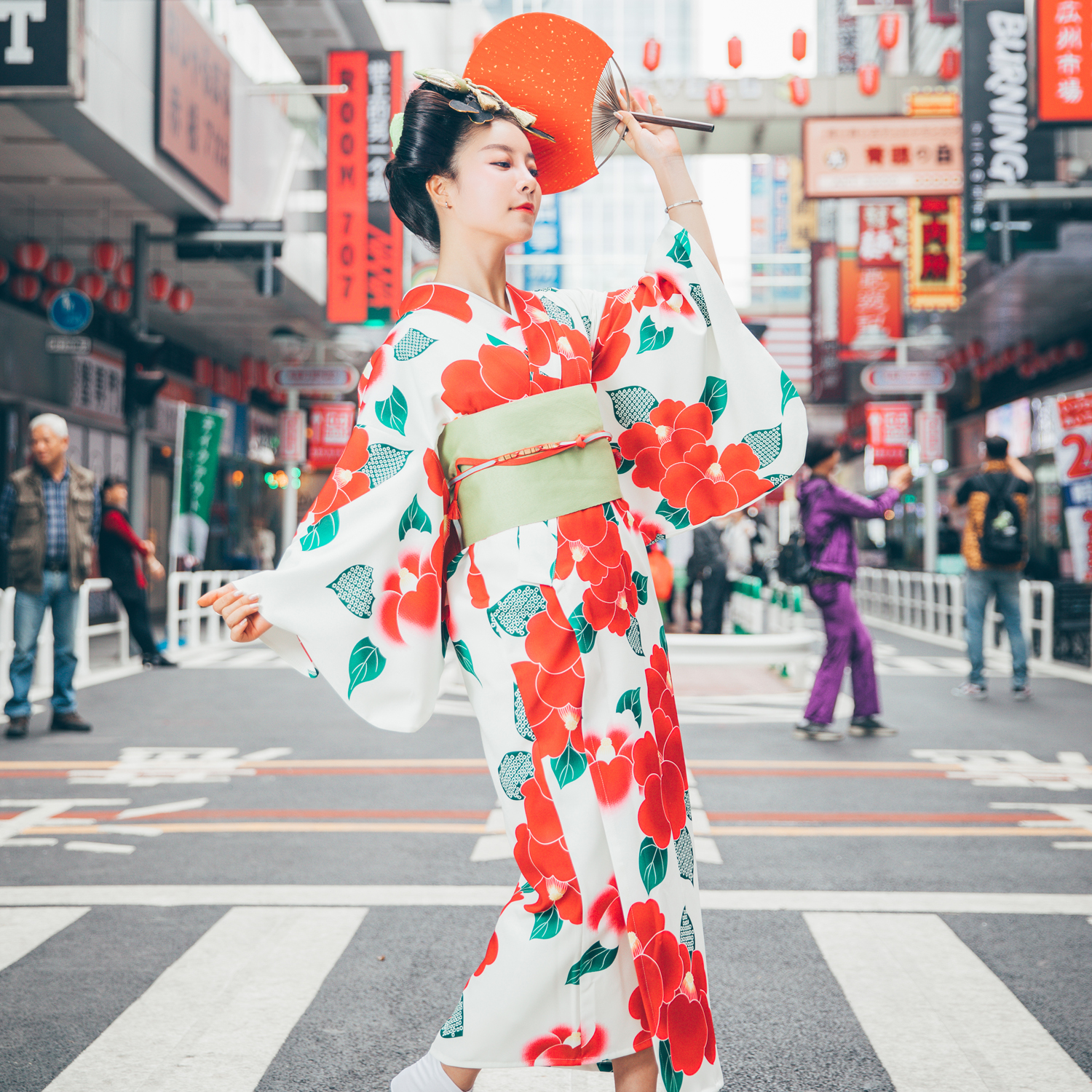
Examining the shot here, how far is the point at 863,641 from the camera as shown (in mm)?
7047

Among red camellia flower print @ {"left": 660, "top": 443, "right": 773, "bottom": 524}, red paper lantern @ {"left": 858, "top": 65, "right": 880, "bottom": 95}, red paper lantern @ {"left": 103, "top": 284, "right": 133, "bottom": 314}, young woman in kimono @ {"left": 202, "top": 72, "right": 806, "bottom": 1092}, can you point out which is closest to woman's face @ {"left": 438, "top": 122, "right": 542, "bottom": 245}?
young woman in kimono @ {"left": 202, "top": 72, "right": 806, "bottom": 1092}

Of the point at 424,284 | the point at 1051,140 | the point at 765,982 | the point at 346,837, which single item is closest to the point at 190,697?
the point at 346,837

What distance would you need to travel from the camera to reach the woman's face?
6.97 ft

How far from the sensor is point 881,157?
531 inches

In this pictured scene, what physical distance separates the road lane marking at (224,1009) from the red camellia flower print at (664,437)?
1.50 metres

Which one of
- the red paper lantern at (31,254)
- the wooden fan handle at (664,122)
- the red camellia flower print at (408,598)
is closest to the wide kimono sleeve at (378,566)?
the red camellia flower print at (408,598)

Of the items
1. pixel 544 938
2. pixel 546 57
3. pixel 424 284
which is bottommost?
pixel 544 938

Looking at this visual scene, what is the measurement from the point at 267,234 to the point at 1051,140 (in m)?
8.02

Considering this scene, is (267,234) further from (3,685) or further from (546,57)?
(546,57)

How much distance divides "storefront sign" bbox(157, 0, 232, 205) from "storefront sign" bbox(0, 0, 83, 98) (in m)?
2.37

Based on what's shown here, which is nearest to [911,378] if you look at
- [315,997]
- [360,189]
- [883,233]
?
[883,233]

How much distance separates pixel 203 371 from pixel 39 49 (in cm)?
1183

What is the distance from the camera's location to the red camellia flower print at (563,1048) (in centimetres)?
188

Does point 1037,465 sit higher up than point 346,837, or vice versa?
point 1037,465
